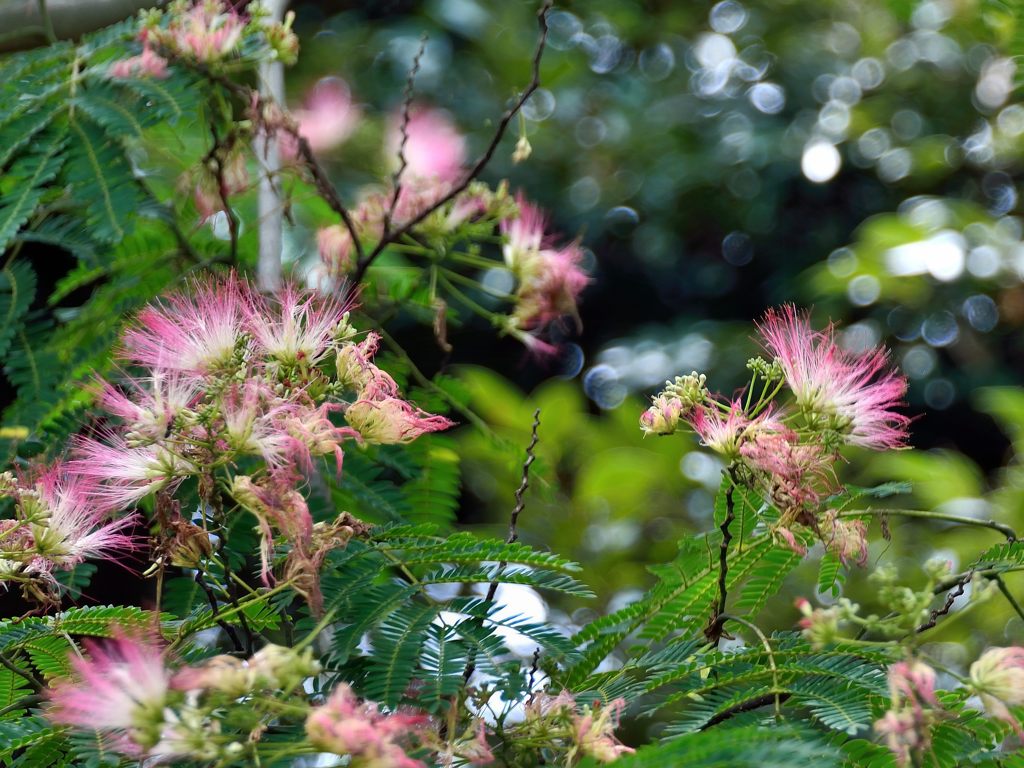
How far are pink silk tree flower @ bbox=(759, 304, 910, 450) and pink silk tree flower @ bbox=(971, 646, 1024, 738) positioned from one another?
0.40 meters

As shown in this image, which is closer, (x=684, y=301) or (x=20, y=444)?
(x=20, y=444)

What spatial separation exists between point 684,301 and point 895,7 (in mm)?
1660

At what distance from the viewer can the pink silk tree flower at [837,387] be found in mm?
1737

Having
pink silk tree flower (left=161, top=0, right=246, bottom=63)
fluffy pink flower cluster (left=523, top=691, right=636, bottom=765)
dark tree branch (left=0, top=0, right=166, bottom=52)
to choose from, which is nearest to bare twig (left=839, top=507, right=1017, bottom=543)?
fluffy pink flower cluster (left=523, top=691, right=636, bottom=765)

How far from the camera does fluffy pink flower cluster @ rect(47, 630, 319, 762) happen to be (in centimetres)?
125

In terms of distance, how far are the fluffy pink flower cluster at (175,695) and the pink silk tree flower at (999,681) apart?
0.76 meters

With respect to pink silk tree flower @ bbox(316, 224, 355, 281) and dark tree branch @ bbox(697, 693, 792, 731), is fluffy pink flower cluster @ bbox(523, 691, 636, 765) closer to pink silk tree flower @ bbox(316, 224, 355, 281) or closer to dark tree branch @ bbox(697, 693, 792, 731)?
dark tree branch @ bbox(697, 693, 792, 731)

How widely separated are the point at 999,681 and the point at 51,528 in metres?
1.27

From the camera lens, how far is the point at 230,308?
1663 millimetres

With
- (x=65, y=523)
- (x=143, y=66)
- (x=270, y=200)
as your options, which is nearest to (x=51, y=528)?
(x=65, y=523)

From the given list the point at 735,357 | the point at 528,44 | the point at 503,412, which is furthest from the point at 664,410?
the point at 528,44

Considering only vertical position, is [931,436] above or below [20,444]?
below

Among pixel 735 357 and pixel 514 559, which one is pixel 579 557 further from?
pixel 514 559

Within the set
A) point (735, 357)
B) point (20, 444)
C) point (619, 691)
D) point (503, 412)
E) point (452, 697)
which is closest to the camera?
point (452, 697)
